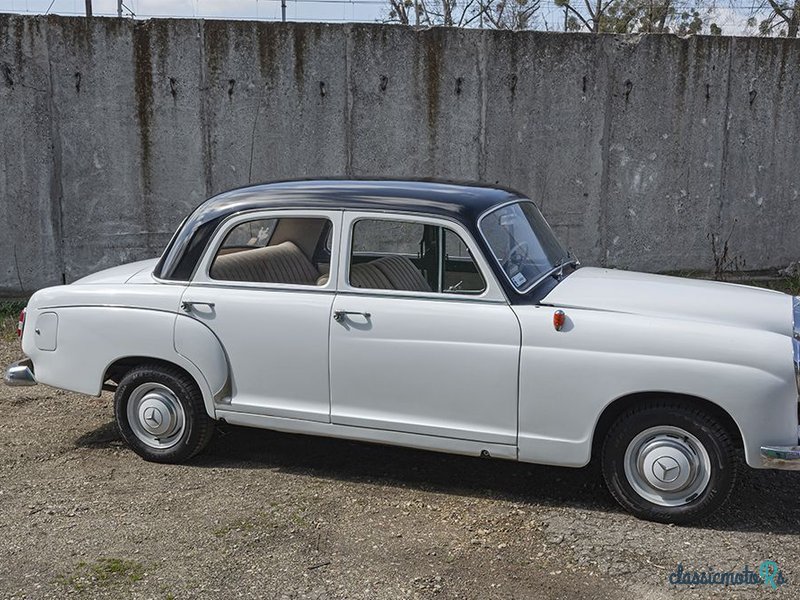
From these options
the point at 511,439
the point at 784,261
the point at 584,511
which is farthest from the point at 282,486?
the point at 784,261

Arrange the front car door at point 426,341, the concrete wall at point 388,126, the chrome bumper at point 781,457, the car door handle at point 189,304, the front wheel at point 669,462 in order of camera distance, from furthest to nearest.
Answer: the concrete wall at point 388,126 → the car door handle at point 189,304 → the front car door at point 426,341 → the front wheel at point 669,462 → the chrome bumper at point 781,457

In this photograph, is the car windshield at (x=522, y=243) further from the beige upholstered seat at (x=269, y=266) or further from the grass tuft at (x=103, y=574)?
the grass tuft at (x=103, y=574)

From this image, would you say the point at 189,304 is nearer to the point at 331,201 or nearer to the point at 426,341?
the point at 331,201

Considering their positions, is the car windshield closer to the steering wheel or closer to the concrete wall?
the steering wheel

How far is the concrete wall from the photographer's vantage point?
8836mm

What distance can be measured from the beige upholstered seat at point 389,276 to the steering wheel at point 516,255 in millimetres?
451

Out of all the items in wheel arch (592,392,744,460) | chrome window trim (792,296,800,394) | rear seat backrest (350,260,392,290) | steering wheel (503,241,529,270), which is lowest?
wheel arch (592,392,744,460)

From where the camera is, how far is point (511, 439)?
13.8ft

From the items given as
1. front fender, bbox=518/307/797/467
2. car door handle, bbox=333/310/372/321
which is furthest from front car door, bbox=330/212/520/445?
front fender, bbox=518/307/797/467

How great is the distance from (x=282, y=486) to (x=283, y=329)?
867 millimetres

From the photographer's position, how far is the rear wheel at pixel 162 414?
4836 millimetres

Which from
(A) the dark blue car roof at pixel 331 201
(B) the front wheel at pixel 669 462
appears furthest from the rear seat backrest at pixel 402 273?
(B) the front wheel at pixel 669 462

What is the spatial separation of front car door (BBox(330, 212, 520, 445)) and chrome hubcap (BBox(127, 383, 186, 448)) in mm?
1024

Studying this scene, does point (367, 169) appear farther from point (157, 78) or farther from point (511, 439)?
point (511, 439)
